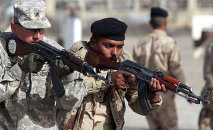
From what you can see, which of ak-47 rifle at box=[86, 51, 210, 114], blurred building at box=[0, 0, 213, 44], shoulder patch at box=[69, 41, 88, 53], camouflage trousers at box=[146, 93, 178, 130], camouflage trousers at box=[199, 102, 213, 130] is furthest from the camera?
blurred building at box=[0, 0, 213, 44]

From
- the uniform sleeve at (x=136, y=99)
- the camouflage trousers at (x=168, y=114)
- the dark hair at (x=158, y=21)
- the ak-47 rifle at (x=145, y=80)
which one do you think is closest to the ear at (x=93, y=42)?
the ak-47 rifle at (x=145, y=80)

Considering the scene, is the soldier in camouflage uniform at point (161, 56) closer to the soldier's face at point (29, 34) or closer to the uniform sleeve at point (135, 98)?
the uniform sleeve at point (135, 98)

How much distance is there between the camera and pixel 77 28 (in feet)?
57.5

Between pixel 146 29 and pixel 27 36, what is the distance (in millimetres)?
35465

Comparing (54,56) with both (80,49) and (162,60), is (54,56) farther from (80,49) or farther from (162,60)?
(162,60)

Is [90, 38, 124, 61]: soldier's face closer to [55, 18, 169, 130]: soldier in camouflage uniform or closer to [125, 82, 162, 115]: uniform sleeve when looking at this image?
[55, 18, 169, 130]: soldier in camouflage uniform

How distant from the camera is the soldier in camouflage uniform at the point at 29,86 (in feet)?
15.6

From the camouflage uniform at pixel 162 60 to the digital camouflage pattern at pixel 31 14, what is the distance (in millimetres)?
4267

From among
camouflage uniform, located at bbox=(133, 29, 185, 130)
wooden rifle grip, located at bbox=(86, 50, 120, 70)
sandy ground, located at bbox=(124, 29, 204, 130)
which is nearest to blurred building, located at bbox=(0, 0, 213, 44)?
sandy ground, located at bbox=(124, 29, 204, 130)

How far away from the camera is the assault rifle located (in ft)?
14.7

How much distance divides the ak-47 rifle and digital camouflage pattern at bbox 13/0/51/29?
0.53 m

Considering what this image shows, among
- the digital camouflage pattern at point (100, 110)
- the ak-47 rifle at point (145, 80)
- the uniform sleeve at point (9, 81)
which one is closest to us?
the ak-47 rifle at point (145, 80)

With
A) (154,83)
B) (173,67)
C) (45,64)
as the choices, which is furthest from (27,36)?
(173,67)

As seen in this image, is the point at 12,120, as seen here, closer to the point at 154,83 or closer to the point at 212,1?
the point at 154,83
